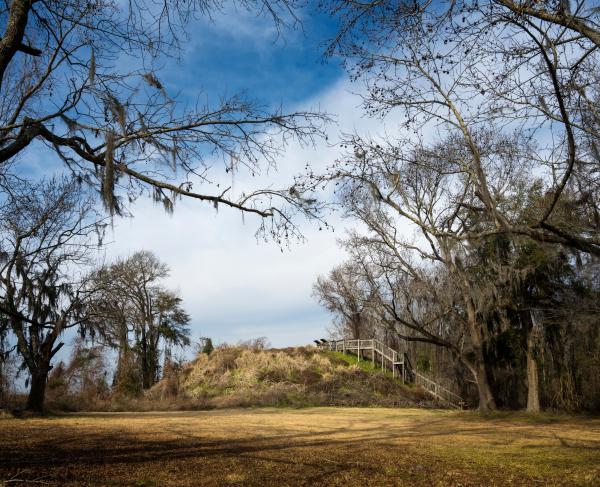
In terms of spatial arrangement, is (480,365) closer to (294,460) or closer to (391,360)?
(391,360)

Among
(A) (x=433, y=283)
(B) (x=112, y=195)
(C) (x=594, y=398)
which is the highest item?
(A) (x=433, y=283)

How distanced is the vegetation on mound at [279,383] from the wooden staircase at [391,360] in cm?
77

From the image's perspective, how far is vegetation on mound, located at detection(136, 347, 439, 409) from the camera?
26.5m

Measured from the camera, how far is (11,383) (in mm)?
18891

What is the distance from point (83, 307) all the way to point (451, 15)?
1629 centimetres

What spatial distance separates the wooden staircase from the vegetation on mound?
0.77m

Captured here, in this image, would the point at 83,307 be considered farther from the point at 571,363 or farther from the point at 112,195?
the point at 571,363

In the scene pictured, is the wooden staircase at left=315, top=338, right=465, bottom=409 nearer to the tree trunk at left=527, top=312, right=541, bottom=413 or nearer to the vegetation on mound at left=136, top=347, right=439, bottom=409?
the vegetation on mound at left=136, top=347, right=439, bottom=409

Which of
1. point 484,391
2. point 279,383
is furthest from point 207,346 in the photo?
point 484,391

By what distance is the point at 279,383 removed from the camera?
2884 cm

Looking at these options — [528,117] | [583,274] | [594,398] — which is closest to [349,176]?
[528,117]

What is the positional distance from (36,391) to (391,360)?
68.1 ft

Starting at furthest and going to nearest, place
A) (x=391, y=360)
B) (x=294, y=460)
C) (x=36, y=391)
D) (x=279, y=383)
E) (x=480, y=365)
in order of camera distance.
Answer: (x=391, y=360), (x=279, y=383), (x=480, y=365), (x=36, y=391), (x=294, y=460)

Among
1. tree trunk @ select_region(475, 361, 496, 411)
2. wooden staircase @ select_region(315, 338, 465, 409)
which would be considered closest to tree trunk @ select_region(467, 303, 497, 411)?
tree trunk @ select_region(475, 361, 496, 411)
